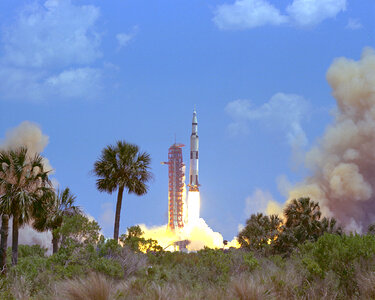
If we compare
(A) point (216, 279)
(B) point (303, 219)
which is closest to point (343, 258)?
(A) point (216, 279)

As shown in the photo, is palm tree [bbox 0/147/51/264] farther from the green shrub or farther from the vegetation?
the green shrub

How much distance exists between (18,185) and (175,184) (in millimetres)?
69247

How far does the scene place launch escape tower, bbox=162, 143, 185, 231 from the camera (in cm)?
9556

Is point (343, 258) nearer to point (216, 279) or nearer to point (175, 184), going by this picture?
point (216, 279)

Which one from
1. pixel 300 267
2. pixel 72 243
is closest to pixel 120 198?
pixel 72 243

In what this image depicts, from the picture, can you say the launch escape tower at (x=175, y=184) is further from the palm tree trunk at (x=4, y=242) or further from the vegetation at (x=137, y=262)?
the palm tree trunk at (x=4, y=242)

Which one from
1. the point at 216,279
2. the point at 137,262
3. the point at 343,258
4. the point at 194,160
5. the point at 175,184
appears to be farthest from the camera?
the point at 175,184

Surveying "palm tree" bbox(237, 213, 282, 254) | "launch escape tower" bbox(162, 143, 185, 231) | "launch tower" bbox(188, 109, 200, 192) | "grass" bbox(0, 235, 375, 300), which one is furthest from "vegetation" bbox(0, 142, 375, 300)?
"launch escape tower" bbox(162, 143, 185, 231)

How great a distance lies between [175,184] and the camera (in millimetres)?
95688

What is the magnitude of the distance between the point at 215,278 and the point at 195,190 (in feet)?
233

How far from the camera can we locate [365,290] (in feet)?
40.3

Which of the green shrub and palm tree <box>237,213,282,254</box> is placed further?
palm tree <box>237,213,282,254</box>

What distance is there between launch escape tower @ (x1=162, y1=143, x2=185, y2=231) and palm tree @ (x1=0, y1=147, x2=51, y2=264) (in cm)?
6813

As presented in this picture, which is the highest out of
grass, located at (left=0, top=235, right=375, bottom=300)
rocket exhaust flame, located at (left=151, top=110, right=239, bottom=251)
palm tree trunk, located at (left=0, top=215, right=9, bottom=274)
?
rocket exhaust flame, located at (left=151, top=110, right=239, bottom=251)
